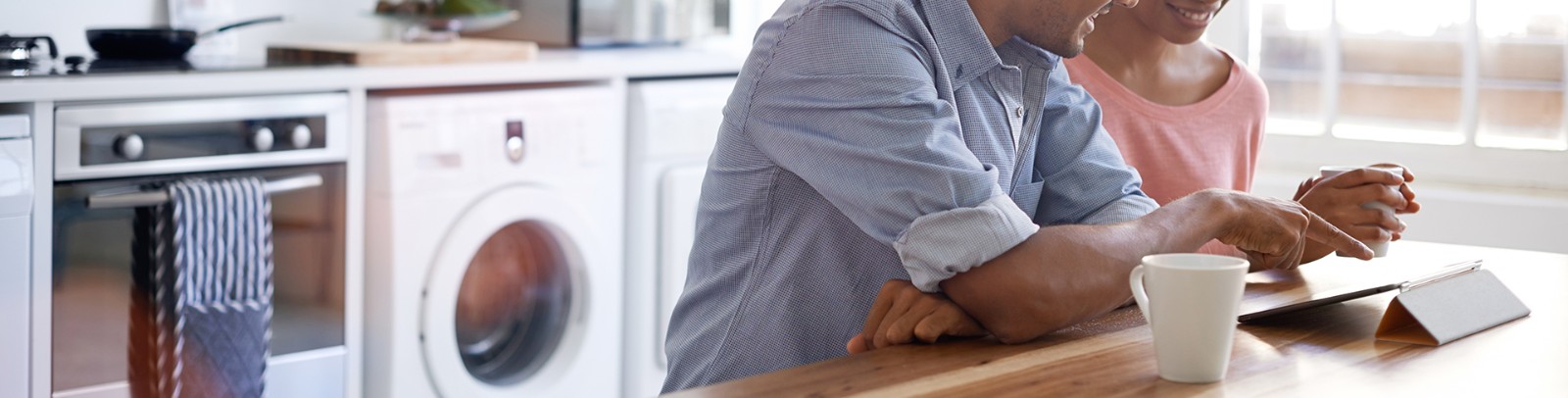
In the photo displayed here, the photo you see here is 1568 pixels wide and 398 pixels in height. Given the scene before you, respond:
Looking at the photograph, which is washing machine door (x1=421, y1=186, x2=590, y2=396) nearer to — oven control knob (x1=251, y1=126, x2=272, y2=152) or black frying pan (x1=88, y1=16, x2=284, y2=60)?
oven control knob (x1=251, y1=126, x2=272, y2=152)

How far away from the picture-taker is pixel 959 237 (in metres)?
1.21

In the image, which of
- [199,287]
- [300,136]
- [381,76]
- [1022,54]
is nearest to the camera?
[1022,54]

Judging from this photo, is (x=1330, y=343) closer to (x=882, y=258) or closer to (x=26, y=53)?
(x=882, y=258)

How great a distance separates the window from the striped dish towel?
2.08 meters

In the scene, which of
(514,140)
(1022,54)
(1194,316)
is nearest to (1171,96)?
(1022,54)

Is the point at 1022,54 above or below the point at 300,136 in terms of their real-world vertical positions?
above

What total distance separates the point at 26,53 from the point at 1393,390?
2245 mm

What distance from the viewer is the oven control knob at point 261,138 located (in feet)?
8.32

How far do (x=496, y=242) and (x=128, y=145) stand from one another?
82 centimetres

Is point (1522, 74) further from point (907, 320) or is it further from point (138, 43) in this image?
point (138, 43)

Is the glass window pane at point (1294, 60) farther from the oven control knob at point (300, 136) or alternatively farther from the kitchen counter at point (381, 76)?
the oven control knob at point (300, 136)

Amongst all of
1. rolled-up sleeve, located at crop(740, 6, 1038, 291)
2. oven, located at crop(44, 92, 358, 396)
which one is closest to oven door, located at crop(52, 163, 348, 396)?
oven, located at crop(44, 92, 358, 396)

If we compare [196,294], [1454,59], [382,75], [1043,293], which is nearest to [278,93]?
[382,75]

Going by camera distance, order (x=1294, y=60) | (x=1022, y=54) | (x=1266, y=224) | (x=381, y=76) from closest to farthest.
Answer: (x=1266, y=224) → (x=1022, y=54) → (x=381, y=76) → (x=1294, y=60)
